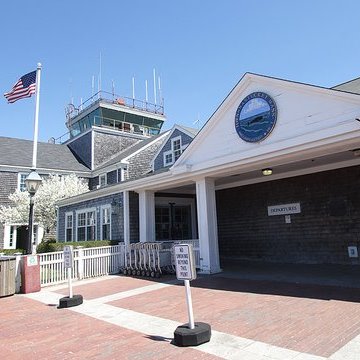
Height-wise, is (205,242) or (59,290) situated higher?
(205,242)

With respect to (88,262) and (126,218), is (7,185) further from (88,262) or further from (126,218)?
(88,262)

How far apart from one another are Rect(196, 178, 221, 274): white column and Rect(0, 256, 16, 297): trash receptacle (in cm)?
589

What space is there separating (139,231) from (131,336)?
964 centimetres

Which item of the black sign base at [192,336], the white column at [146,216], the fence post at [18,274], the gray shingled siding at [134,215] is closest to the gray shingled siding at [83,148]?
the gray shingled siding at [134,215]

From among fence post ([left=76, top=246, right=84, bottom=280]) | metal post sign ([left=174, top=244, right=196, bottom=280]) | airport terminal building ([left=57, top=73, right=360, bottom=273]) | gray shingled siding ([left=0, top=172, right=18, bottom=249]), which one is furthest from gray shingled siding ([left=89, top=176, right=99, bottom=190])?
metal post sign ([left=174, top=244, right=196, bottom=280])

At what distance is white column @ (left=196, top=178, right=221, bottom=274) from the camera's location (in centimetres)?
1197

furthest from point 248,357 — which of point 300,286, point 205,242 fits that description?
point 205,242

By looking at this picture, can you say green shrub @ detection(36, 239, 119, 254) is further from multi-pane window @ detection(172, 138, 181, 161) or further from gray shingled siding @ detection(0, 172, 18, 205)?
gray shingled siding @ detection(0, 172, 18, 205)

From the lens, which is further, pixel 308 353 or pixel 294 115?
pixel 294 115

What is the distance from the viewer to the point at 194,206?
1898 cm

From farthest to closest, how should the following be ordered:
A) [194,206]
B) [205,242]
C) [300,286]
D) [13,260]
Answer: [194,206]
[205,242]
[13,260]
[300,286]

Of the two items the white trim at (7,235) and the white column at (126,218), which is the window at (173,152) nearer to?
the white column at (126,218)

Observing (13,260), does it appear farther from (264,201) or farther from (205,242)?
(264,201)

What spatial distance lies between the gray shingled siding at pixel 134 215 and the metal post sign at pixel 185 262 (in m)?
10.0
